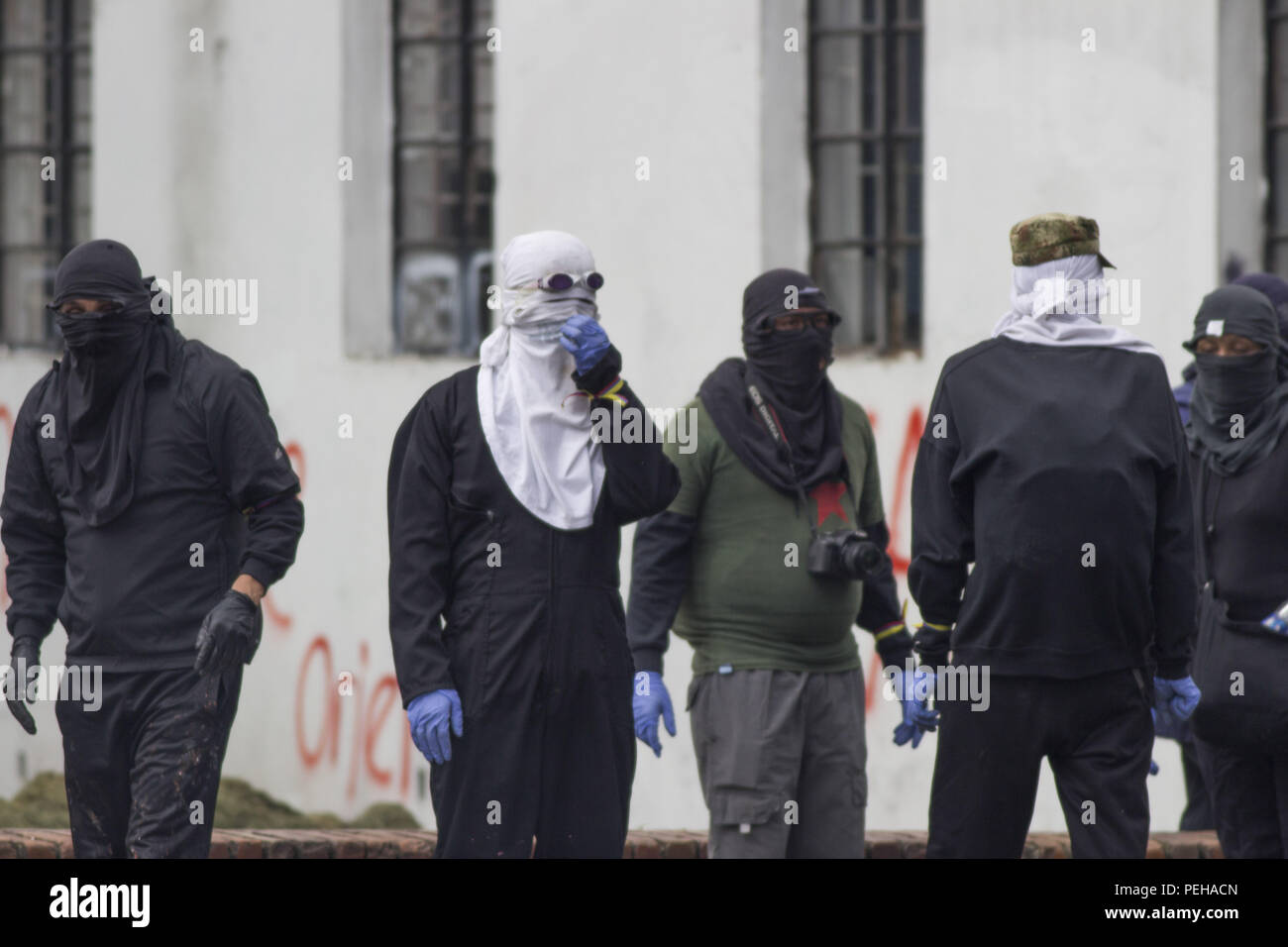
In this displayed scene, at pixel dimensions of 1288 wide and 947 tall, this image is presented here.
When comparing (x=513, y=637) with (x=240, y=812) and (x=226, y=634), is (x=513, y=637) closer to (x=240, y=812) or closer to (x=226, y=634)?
(x=226, y=634)

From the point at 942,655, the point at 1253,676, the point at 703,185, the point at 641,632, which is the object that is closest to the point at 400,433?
the point at 641,632

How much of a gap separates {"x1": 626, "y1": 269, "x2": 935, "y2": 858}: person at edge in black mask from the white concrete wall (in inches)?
130

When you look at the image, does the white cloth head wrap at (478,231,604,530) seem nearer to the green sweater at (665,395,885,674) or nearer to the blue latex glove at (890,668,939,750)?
the green sweater at (665,395,885,674)

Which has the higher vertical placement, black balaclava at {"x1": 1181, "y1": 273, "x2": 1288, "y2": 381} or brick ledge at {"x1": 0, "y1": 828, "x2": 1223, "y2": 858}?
black balaclava at {"x1": 1181, "y1": 273, "x2": 1288, "y2": 381}

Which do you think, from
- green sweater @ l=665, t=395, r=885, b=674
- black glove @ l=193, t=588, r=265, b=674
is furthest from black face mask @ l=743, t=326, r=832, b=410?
black glove @ l=193, t=588, r=265, b=674

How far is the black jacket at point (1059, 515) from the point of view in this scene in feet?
15.1

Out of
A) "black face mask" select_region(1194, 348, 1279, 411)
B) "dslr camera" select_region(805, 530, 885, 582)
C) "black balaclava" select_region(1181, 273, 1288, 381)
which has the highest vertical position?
"black balaclava" select_region(1181, 273, 1288, 381)

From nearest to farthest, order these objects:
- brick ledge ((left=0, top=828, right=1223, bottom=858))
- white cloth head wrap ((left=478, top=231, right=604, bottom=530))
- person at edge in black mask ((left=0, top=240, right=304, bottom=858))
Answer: white cloth head wrap ((left=478, top=231, right=604, bottom=530))
person at edge in black mask ((left=0, top=240, right=304, bottom=858))
brick ledge ((left=0, top=828, right=1223, bottom=858))

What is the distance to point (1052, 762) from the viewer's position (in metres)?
4.73

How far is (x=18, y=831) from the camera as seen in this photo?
21.8 feet

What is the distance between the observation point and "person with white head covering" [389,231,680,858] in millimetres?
4797

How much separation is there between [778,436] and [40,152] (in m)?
6.04

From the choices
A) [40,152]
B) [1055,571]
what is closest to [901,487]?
[1055,571]

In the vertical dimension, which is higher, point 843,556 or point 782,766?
point 843,556
